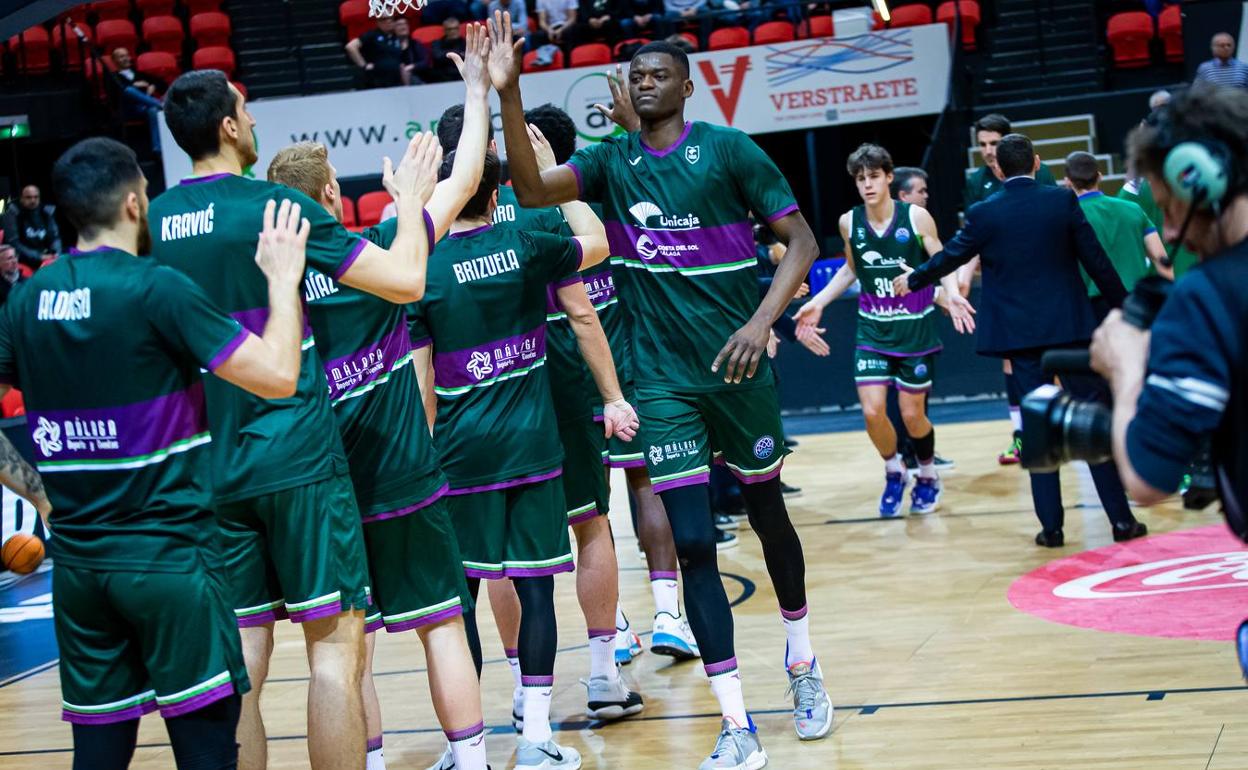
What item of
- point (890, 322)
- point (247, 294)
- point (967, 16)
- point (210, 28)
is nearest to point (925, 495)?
point (890, 322)

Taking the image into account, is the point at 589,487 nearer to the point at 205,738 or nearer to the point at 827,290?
the point at 205,738

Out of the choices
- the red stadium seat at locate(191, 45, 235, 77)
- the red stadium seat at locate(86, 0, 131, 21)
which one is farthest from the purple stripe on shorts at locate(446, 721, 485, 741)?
the red stadium seat at locate(86, 0, 131, 21)

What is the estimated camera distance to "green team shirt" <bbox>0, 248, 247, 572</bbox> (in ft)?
11.2

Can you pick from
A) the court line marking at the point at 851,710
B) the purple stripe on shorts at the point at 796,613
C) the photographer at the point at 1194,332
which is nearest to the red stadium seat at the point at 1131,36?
the court line marking at the point at 851,710

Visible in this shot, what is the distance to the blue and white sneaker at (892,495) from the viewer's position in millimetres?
9352

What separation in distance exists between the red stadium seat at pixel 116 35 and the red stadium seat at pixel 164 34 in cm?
21

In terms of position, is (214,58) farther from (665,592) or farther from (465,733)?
(465,733)

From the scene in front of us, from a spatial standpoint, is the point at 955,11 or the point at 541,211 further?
the point at 955,11

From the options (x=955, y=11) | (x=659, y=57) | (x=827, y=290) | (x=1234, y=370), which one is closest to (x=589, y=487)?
(x=659, y=57)

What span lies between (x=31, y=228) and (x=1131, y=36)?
43.4 feet

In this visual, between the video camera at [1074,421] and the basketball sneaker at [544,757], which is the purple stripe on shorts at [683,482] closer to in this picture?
the basketball sneaker at [544,757]

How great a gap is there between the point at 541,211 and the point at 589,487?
1138 mm

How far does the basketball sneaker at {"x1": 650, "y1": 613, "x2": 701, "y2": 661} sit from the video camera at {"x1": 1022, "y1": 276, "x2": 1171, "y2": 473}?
3691 mm

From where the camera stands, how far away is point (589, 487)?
582 cm
